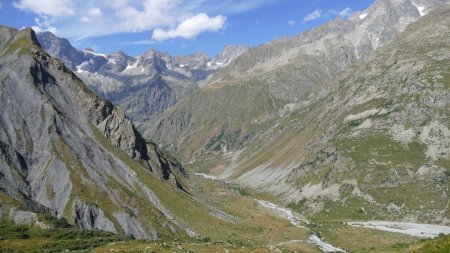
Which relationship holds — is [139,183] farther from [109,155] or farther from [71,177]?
[71,177]

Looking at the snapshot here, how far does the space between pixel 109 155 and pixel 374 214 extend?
10274 centimetres

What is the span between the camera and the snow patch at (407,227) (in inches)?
6195

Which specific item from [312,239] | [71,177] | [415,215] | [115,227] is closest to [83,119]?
[71,177]

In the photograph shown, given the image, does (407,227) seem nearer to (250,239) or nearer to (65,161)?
(250,239)

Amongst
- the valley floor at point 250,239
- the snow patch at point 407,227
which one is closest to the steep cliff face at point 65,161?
the valley floor at point 250,239

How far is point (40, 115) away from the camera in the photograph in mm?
166500

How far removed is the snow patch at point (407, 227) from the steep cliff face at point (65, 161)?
70155mm

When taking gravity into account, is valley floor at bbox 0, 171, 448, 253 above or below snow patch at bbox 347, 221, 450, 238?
above

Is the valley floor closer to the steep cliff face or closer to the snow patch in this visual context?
the snow patch

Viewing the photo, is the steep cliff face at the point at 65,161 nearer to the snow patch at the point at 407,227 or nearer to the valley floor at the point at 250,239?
the valley floor at the point at 250,239

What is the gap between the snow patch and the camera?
157m

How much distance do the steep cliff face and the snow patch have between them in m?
70.2

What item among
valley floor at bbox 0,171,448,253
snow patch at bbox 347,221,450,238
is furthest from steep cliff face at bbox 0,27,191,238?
snow patch at bbox 347,221,450,238

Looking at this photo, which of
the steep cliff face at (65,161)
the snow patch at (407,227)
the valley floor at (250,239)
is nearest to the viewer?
the valley floor at (250,239)
